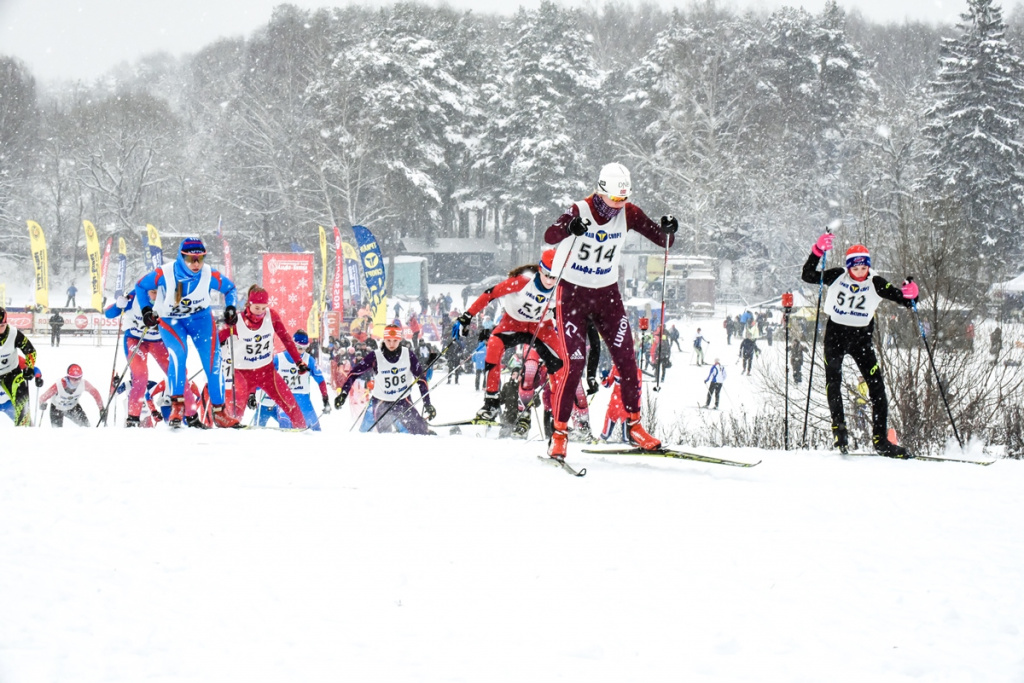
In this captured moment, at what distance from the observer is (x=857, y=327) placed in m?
6.67

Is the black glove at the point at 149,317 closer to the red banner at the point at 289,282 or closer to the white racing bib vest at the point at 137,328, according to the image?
the white racing bib vest at the point at 137,328

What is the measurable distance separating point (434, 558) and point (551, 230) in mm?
2395

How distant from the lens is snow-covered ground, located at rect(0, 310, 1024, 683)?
10.2 feet

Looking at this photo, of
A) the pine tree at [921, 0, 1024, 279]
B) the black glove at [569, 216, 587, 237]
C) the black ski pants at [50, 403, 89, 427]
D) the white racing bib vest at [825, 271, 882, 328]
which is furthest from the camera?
the pine tree at [921, 0, 1024, 279]

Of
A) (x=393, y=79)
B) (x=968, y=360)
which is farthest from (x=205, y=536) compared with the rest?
(x=393, y=79)

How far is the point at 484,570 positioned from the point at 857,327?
431 cm

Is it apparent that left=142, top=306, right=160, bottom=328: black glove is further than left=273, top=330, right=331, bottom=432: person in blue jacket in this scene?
No

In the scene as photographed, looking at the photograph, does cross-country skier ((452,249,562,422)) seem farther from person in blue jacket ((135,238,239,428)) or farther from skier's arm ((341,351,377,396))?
person in blue jacket ((135,238,239,428))

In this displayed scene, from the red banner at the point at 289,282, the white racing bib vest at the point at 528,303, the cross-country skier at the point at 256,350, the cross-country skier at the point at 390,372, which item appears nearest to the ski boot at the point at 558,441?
the white racing bib vest at the point at 528,303

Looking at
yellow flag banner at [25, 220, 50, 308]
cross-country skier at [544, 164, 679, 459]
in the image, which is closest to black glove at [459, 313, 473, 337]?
cross-country skier at [544, 164, 679, 459]

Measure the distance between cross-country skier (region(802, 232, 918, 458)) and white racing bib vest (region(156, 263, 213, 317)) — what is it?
4.94 m

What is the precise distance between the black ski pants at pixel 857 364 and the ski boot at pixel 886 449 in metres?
0.04

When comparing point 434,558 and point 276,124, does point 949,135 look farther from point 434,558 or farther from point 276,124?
point 434,558

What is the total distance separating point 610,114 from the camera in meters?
53.3
